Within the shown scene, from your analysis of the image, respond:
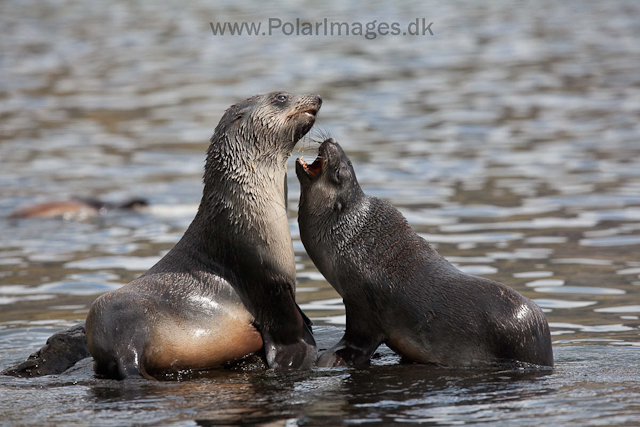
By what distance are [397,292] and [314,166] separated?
1369 millimetres

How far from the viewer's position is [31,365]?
8281 mm

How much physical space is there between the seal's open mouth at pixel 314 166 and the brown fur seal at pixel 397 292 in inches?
0.4

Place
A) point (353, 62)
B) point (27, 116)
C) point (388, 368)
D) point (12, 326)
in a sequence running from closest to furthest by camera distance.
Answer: point (388, 368) < point (12, 326) < point (27, 116) < point (353, 62)

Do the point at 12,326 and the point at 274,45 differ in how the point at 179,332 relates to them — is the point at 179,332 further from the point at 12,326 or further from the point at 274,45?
the point at 274,45

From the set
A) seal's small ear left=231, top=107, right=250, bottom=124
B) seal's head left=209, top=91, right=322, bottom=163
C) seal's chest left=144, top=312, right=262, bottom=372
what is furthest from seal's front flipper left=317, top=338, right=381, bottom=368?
seal's small ear left=231, top=107, right=250, bottom=124

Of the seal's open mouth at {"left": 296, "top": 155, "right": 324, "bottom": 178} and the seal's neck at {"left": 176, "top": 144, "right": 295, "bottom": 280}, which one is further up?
the seal's open mouth at {"left": 296, "top": 155, "right": 324, "bottom": 178}

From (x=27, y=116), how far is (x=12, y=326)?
1442 cm

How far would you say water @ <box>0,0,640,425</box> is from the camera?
7035 mm

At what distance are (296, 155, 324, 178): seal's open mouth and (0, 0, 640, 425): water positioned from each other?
61 cm

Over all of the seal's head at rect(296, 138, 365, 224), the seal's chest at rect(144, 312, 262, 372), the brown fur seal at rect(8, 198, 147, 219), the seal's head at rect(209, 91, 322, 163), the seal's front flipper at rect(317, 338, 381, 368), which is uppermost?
the seal's head at rect(209, 91, 322, 163)

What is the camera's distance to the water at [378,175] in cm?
704

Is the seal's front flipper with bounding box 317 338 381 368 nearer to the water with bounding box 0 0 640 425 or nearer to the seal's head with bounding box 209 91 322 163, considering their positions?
the water with bounding box 0 0 640 425

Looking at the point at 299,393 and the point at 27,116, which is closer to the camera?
the point at 299,393

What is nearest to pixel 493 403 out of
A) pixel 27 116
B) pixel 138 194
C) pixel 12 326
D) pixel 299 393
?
pixel 299 393
